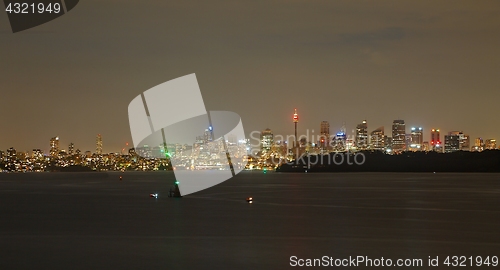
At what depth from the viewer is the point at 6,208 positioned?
48.8m

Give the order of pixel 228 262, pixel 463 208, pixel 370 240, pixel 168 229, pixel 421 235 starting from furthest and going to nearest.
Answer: pixel 463 208 → pixel 168 229 → pixel 421 235 → pixel 370 240 → pixel 228 262

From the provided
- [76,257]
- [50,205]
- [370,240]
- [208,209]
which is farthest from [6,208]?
[370,240]

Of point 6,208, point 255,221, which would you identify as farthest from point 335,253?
point 6,208

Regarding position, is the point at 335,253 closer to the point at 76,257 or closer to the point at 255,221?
the point at 76,257

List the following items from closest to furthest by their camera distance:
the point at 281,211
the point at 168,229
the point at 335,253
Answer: the point at 335,253, the point at 168,229, the point at 281,211

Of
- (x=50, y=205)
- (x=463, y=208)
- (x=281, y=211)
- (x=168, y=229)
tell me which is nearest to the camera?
(x=168, y=229)

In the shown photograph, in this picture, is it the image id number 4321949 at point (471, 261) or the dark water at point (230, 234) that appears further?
the dark water at point (230, 234)

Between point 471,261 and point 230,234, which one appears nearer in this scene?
point 471,261

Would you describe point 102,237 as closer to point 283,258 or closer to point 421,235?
point 283,258

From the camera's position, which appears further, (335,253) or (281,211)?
(281,211)

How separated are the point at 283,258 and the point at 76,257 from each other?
736cm

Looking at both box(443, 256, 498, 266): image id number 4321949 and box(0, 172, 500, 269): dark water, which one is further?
box(0, 172, 500, 269): dark water

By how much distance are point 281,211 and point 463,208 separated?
1307 centimetres

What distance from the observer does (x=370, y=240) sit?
95.1ft
